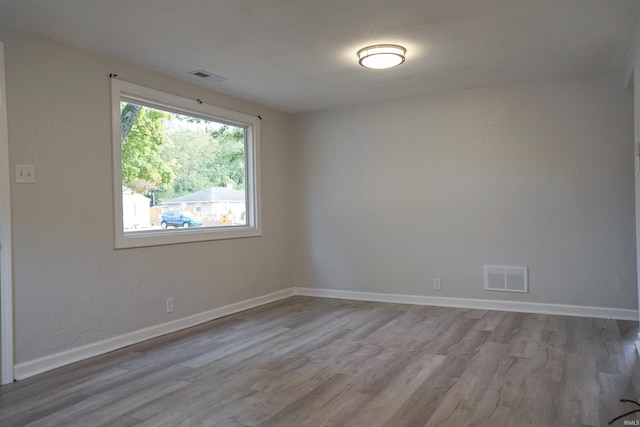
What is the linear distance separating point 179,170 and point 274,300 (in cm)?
206

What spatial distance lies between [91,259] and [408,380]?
2552 mm

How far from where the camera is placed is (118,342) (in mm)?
3656

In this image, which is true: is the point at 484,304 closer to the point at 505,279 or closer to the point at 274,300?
the point at 505,279

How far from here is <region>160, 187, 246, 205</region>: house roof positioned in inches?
176

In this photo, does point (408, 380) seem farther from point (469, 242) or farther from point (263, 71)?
point (263, 71)

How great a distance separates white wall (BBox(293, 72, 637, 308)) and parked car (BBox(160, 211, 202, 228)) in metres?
1.73

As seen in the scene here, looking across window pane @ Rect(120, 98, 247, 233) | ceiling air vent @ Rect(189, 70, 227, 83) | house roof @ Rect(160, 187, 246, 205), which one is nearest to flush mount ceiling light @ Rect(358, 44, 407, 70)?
ceiling air vent @ Rect(189, 70, 227, 83)

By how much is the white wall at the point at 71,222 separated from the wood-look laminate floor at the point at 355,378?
308mm

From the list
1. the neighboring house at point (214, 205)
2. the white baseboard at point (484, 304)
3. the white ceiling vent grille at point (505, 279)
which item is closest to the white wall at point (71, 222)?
the neighboring house at point (214, 205)

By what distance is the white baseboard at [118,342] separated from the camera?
3.08 metres

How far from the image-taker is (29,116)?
311 cm

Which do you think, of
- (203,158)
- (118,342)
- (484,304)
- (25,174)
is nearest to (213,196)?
(203,158)

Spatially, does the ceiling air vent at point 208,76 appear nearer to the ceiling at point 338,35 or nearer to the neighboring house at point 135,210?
the ceiling at point 338,35

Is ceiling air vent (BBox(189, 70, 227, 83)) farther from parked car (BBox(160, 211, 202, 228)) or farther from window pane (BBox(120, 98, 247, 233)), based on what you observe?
parked car (BBox(160, 211, 202, 228))
